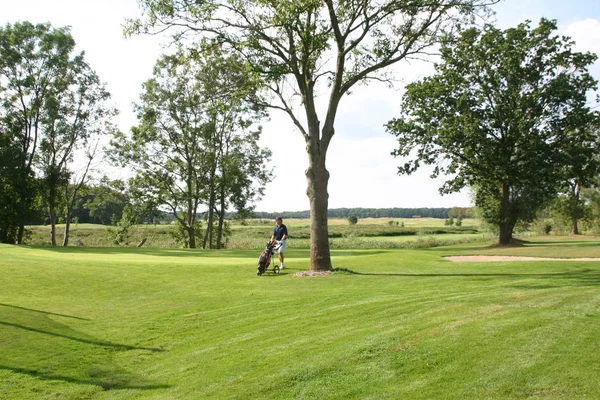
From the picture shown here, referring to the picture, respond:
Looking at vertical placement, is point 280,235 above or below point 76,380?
above

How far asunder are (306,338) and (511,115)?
112ft

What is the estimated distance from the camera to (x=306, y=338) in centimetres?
852

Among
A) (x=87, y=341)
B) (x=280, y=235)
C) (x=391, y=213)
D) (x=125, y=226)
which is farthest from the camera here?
(x=391, y=213)

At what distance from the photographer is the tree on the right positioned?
37000 millimetres

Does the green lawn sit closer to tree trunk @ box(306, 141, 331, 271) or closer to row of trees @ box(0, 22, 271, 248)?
tree trunk @ box(306, 141, 331, 271)

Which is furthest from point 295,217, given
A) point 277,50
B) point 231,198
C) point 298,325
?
point 298,325

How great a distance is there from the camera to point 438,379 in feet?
19.5

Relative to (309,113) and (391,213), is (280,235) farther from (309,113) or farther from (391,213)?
(391,213)

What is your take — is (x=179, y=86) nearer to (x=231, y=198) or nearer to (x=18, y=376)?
(x=231, y=198)

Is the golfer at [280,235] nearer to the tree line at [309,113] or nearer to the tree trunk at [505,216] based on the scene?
the tree line at [309,113]

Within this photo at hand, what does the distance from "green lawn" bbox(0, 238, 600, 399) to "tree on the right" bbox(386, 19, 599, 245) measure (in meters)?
24.2

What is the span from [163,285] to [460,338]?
10543 mm

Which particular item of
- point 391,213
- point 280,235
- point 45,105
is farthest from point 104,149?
point 391,213

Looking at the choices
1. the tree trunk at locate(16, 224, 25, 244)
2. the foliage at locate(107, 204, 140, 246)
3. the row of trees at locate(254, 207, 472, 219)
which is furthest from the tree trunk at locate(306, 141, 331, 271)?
the row of trees at locate(254, 207, 472, 219)
